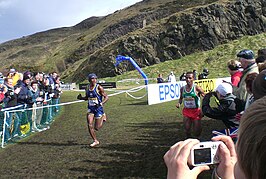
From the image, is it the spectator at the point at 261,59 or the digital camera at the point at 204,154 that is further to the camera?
the spectator at the point at 261,59

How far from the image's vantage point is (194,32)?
200ft

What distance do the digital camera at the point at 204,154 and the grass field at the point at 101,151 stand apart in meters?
4.51

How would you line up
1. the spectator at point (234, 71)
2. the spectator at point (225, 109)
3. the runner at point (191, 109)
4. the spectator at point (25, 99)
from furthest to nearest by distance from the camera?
the spectator at point (25, 99) → the runner at point (191, 109) → the spectator at point (234, 71) → the spectator at point (225, 109)

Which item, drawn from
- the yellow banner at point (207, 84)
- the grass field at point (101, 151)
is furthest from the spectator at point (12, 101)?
the yellow banner at point (207, 84)

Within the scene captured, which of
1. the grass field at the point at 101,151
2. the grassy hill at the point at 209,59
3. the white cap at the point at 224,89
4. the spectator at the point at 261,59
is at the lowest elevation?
the grass field at the point at 101,151

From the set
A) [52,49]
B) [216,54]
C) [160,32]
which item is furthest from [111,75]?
[52,49]

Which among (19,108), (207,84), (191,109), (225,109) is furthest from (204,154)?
(207,84)

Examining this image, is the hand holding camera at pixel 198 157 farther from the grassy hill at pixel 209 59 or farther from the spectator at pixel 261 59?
the grassy hill at pixel 209 59

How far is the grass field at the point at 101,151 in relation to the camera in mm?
6664

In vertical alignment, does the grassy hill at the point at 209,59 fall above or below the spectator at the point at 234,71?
above

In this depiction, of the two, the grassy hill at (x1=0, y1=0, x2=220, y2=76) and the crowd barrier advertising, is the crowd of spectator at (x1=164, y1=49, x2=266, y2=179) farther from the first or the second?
the grassy hill at (x1=0, y1=0, x2=220, y2=76)

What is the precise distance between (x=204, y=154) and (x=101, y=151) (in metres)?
6.96

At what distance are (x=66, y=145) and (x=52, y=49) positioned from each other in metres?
142

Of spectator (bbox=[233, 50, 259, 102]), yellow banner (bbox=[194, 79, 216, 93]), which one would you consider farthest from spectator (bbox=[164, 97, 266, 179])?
yellow banner (bbox=[194, 79, 216, 93])
